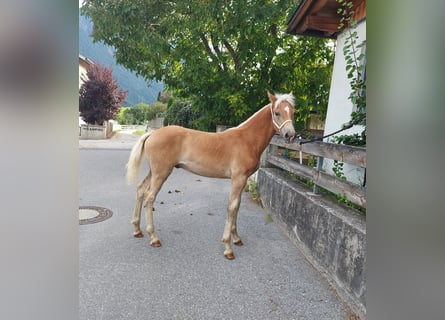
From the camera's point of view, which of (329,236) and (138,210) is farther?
(138,210)

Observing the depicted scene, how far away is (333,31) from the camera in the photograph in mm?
5691

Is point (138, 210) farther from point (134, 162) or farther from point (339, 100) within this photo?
point (339, 100)

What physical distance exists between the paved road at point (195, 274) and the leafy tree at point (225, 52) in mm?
4388

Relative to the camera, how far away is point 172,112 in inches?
637

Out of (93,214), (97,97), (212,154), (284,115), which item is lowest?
(93,214)

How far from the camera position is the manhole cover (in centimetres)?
404

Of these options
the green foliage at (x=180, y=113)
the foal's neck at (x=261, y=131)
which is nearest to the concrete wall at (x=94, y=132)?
the green foliage at (x=180, y=113)

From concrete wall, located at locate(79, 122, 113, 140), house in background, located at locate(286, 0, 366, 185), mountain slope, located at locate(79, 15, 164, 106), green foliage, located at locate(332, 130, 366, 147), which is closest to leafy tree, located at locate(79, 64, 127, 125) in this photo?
concrete wall, located at locate(79, 122, 113, 140)

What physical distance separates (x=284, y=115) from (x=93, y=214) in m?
3.15

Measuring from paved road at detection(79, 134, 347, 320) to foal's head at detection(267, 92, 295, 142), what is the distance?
1.32 metres

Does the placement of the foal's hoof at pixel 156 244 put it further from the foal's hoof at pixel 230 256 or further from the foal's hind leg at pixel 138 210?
the foal's hoof at pixel 230 256

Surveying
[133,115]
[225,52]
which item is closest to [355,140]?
[225,52]

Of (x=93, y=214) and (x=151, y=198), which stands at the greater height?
(x=151, y=198)

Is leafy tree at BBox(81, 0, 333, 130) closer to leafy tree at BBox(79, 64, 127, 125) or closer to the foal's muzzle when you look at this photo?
the foal's muzzle
